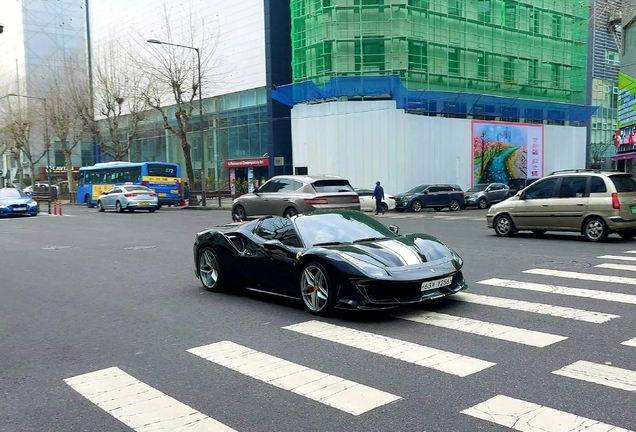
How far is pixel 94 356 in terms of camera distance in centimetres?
584

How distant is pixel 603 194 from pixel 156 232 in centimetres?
1290

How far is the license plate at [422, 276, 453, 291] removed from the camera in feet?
22.7

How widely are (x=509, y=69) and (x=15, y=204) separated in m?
35.4

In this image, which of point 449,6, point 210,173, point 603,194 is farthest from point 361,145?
point 603,194

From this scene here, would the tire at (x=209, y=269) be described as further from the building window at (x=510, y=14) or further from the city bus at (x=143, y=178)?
the building window at (x=510, y=14)

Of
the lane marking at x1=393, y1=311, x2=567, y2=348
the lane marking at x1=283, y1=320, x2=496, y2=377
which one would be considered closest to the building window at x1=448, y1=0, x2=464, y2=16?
the lane marking at x1=393, y1=311, x2=567, y2=348

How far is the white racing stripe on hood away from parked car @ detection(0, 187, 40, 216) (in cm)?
2629

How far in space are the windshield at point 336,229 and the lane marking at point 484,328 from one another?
131cm

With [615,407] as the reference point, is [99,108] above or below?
above

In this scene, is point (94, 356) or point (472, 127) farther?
point (472, 127)

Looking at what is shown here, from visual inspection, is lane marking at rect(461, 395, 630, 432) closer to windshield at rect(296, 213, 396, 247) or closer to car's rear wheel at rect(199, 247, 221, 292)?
A: windshield at rect(296, 213, 396, 247)

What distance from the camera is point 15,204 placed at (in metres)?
28.9

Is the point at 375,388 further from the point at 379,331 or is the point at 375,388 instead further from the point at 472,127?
the point at 472,127

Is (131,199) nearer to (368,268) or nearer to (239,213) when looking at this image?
(239,213)
